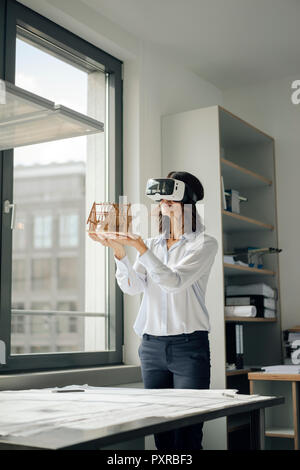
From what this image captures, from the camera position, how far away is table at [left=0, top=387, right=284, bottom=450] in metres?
1.02

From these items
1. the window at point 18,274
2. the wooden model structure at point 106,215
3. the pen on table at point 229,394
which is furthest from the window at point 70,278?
the pen on table at point 229,394

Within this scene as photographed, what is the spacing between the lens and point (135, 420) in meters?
1.20

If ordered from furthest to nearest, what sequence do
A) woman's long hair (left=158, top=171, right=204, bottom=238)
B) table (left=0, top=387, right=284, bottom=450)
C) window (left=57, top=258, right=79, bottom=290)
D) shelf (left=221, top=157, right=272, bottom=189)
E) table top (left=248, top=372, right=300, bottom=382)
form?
1. shelf (left=221, top=157, right=272, bottom=189)
2. window (left=57, top=258, right=79, bottom=290)
3. table top (left=248, top=372, right=300, bottom=382)
4. woman's long hair (left=158, top=171, right=204, bottom=238)
5. table (left=0, top=387, right=284, bottom=450)

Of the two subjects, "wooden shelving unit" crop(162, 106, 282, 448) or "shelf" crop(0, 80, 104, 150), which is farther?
"wooden shelving unit" crop(162, 106, 282, 448)

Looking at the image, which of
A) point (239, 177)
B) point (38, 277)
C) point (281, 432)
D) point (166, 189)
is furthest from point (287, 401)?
point (38, 277)

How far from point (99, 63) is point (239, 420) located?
2.19 metres

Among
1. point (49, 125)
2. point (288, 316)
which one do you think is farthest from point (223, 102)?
point (49, 125)

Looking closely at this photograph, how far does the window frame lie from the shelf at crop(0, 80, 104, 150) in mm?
1061

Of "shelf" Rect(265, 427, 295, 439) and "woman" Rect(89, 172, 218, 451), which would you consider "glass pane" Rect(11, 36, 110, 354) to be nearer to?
"woman" Rect(89, 172, 218, 451)

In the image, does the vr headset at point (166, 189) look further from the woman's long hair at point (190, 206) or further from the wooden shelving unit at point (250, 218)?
the wooden shelving unit at point (250, 218)

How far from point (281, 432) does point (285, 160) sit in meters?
1.78

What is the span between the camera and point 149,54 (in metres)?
3.62

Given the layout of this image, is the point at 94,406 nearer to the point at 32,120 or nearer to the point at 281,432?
the point at 32,120

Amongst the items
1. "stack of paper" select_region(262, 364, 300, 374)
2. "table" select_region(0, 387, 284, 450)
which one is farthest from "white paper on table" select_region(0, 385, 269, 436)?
"stack of paper" select_region(262, 364, 300, 374)
